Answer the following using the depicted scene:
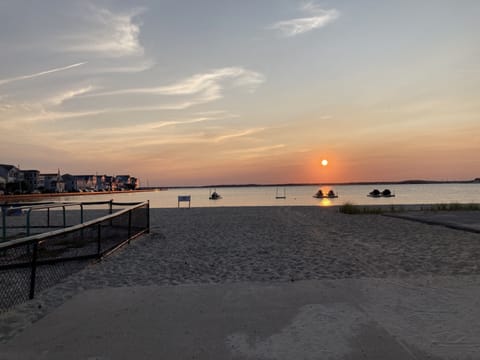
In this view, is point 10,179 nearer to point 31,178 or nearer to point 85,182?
point 31,178

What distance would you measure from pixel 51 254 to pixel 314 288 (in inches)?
284

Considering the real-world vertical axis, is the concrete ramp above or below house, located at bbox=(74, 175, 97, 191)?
below

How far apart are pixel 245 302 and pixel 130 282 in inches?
104

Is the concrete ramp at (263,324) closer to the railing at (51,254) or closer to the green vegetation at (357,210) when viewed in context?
the railing at (51,254)

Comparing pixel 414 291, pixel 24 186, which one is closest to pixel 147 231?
pixel 414 291

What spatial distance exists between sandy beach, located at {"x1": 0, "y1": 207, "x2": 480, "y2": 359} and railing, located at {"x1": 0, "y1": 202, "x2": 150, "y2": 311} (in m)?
0.34

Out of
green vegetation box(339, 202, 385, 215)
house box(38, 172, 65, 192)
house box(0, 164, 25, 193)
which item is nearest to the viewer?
green vegetation box(339, 202, 385, 215)

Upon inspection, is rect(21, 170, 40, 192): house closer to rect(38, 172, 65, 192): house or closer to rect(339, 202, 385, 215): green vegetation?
rect(38, 172, 65, 192): house

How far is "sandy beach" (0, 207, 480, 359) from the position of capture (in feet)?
12.7

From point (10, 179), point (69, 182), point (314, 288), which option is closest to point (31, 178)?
point (10, 179)

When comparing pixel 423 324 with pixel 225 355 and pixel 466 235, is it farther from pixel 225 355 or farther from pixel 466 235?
pixel 466 235

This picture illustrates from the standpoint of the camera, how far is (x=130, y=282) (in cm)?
680

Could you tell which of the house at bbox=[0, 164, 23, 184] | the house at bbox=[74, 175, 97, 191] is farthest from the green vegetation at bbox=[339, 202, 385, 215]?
the house at bbox=[74, 175, 97, 191]

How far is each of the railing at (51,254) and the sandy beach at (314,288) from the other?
0.34m
